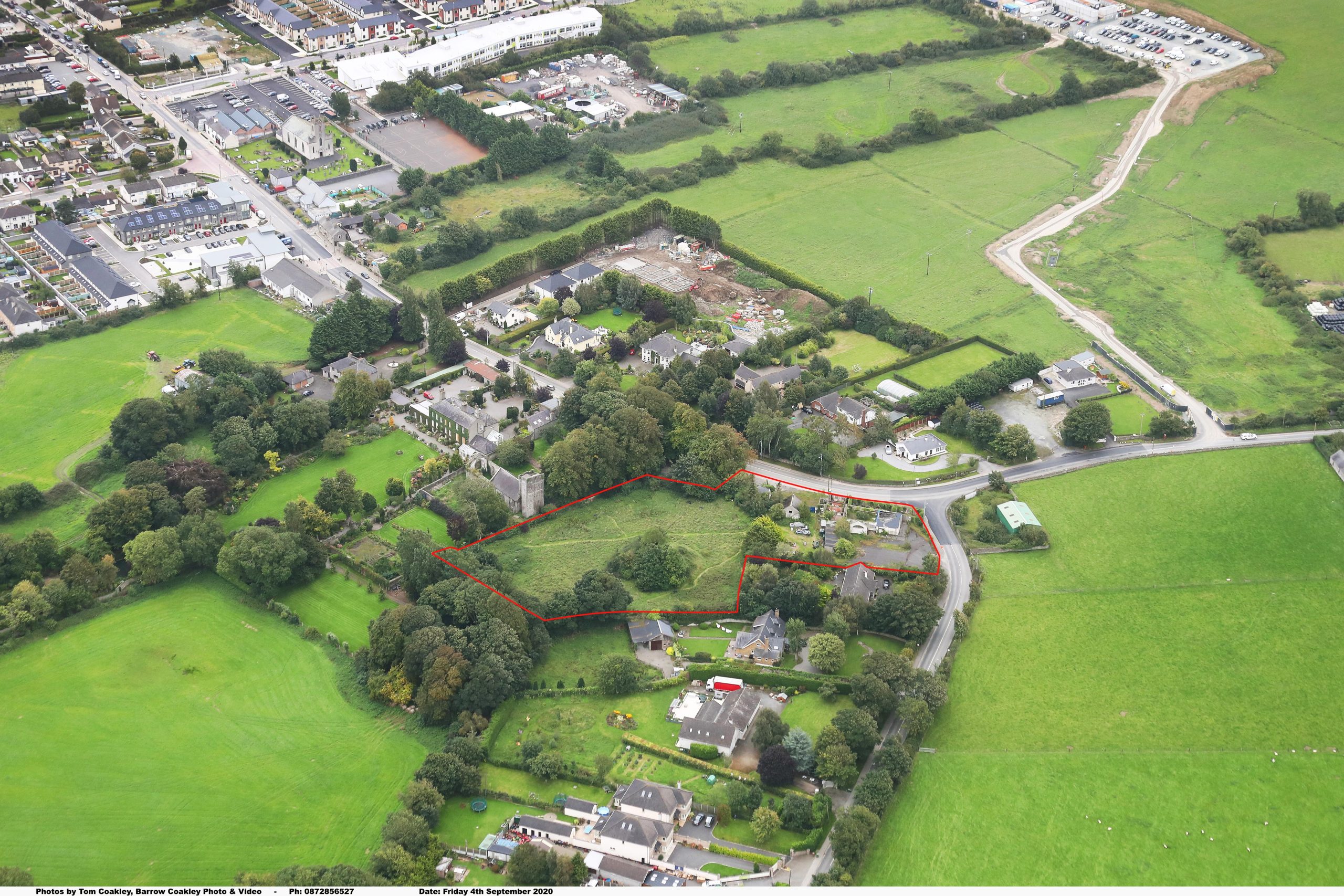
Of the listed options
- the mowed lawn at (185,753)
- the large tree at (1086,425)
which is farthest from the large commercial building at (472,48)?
the large tree at (1086,425)

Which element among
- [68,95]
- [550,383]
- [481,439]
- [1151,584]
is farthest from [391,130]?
[1151,584]

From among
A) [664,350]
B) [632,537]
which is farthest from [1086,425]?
[632,537]

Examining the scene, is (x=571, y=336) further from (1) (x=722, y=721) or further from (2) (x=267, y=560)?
(1) (x=722, y=721)

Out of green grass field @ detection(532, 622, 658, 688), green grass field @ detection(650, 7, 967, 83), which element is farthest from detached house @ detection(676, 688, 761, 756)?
green grass field @ detection(650, 7, 967, 83)

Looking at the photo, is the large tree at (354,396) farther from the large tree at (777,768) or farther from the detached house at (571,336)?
the large tree at (777,768)

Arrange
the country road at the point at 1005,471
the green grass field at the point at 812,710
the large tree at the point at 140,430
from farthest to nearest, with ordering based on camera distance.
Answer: the large tree at the point at 140,430 → the country road at the point at 1005,471 → the green grass field at the point at 812,710

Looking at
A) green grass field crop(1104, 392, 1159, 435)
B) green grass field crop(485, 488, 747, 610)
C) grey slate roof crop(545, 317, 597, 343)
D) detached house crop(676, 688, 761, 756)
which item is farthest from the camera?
grey slate roof crop(545, 317, 597, 343)

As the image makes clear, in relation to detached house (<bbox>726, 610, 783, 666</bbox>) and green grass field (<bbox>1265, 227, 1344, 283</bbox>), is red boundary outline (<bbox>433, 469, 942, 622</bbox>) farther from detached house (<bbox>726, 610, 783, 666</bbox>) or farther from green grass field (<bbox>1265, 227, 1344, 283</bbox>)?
green grass field (<bbox>1265, 227, 1344, 283</bbox>)
